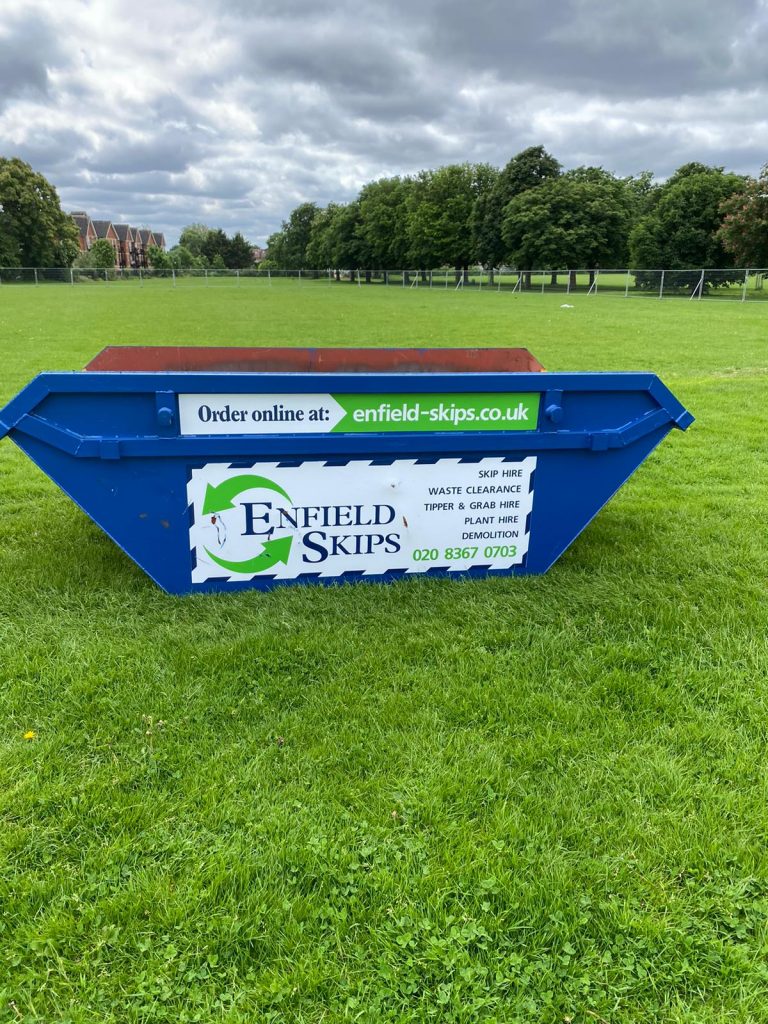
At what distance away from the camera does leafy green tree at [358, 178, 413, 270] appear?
→ 73812 mm

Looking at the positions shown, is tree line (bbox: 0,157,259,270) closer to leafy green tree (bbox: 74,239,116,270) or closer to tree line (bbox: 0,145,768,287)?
tree line (bbox: 0,145,768,287)

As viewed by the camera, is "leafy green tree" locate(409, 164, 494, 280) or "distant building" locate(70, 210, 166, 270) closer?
"leafy green tree" locate(409, 164, 494, 280)

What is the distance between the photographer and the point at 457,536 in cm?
379

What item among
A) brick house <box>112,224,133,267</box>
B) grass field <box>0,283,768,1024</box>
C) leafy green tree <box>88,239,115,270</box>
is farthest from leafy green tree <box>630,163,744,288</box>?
brick house <box>112,224,133,267</box>

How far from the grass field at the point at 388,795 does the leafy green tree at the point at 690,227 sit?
165ft

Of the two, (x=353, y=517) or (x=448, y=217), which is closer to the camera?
(x=353, y=517)

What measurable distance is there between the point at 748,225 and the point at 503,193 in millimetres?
25748

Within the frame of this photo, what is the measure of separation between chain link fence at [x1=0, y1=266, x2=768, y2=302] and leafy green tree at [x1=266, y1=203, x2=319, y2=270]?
13413 millimetres

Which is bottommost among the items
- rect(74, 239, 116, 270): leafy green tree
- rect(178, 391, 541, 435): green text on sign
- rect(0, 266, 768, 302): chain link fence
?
rect(178, 391, 541, 435): green text on sign

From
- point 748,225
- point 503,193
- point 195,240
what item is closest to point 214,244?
point 195,240

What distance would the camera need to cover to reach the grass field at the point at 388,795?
1765 millimetres

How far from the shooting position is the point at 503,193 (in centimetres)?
6122

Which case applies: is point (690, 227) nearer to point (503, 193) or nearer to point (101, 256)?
point (503, 193)

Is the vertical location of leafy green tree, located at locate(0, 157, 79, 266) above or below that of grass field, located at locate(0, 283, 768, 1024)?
above
